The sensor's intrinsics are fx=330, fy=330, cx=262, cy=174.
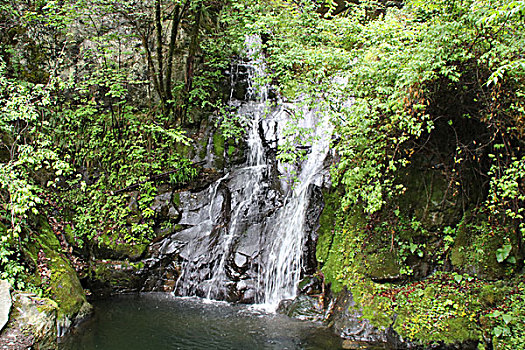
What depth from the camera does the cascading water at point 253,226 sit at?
6.42 m

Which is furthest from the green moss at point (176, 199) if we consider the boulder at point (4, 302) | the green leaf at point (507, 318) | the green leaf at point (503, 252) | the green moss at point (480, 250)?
the green leaf at point (507, 318)

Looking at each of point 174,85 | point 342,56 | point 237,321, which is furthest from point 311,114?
point 237,321

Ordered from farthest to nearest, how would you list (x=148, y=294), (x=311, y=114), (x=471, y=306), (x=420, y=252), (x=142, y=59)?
(x=142, y=59) < (x=311, y=114) < (x=148, y=294) < (x=420, y=252) < (x=471, y=306)

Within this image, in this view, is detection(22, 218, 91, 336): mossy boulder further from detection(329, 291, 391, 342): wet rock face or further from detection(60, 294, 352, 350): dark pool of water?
detection(329, 291, 391, 342): wet rock face

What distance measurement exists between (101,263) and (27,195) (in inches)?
119

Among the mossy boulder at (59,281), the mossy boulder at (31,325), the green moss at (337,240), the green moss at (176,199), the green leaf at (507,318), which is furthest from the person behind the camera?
the green moss at (176,199)

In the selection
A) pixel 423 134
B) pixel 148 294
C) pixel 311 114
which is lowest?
pixel 148 294

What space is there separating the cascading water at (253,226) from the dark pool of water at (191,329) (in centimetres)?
58

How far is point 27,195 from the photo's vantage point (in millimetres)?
4645

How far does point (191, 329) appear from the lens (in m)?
5.12

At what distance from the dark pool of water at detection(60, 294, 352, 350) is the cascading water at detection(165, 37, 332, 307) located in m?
0.58

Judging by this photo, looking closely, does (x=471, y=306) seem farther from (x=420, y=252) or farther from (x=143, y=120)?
(x=143, y=120)

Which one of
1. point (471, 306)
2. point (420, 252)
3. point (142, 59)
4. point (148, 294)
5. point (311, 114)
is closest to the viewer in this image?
point (471, 306)

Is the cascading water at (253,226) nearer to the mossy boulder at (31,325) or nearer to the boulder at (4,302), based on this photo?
the mossy boulder at (31,325)
